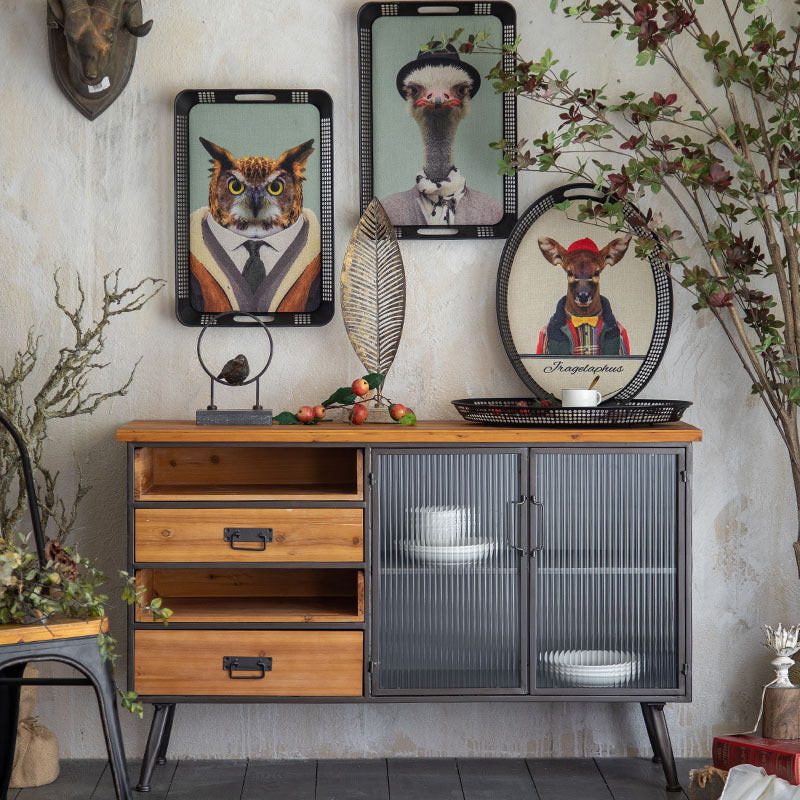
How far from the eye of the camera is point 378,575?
2.32 metres

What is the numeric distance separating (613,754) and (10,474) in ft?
6.20

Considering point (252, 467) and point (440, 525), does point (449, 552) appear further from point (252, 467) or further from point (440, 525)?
point (252, 467)

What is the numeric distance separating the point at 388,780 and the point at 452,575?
2.07 feet

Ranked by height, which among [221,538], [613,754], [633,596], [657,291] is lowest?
[613,754]

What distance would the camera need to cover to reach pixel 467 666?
2.34m

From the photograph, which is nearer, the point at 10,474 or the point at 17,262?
the point at 10,474

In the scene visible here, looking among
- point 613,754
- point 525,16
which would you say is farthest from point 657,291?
point 613,754

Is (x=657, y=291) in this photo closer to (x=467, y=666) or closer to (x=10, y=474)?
(x=467, y=666)

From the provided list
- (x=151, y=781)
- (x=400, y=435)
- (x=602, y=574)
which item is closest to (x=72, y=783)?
(x=151, y=781)

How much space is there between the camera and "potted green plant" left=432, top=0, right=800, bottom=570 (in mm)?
2351

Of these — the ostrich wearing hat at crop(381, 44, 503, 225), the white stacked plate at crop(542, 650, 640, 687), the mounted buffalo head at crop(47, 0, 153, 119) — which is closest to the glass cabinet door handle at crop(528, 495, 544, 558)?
the white stacked plate at crop(542, 650, 640, 687)

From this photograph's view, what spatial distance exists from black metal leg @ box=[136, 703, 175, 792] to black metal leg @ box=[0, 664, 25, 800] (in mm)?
329

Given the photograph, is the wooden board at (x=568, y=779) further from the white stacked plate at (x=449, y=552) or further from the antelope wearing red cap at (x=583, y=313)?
the antelope wearing red cap at (x=583, y=313)

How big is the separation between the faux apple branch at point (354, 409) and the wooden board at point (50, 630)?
2.42 feet
